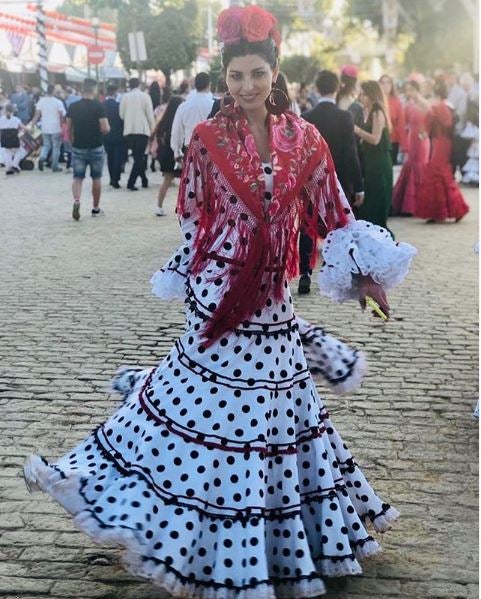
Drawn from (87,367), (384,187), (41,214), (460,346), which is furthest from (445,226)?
(87,367)

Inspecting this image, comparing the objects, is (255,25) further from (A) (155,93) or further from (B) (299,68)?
(B) (299,68)

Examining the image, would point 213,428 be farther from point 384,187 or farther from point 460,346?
point 384,187

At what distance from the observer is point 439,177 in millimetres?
13500

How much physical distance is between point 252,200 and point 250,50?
54 cm

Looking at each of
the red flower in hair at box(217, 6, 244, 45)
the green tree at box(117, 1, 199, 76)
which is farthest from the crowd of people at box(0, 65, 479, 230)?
the green tree at box(117, 1, 199, 76)

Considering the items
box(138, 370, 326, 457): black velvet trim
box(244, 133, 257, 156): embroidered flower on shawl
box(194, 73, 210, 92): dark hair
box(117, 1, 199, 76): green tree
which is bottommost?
box(138, 370, 326, 457): black velvet trim

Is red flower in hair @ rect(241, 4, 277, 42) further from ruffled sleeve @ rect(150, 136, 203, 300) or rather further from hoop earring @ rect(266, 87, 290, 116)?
ruffled sleeve @ rect(150, 136, 203, 300)

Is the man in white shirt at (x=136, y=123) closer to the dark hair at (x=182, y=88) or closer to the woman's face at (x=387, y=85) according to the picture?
the dark hair at (x=182, y=88)

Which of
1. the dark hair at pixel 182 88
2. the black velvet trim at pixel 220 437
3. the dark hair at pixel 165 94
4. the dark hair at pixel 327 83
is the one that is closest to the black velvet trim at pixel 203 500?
the black velvet trim at pixel 220 437

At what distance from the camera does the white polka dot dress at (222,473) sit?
305cm

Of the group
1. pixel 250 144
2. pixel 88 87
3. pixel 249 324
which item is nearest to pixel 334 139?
pixel 250 144

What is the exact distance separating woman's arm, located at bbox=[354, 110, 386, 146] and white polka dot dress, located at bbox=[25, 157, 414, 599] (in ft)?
22.4

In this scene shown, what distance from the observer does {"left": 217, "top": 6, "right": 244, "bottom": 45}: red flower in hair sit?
131 inches

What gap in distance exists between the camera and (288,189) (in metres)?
3.32
